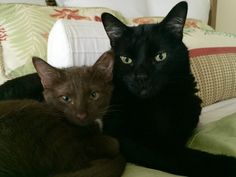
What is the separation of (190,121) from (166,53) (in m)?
0.23

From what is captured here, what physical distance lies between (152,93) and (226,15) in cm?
238

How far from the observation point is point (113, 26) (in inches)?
43.6

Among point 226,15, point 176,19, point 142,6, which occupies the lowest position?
point 226,15

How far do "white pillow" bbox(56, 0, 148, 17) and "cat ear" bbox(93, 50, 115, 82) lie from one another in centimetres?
103

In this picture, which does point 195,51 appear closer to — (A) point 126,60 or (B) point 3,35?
(A) point 126,60

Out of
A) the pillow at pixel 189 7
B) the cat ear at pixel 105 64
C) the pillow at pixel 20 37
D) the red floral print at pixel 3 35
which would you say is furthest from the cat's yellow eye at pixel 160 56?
the pillow at pixel 189 7

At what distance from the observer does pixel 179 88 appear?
42.9 inches

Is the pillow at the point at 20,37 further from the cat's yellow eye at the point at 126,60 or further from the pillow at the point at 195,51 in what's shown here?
the cat's yellow eye at the point at 126,60

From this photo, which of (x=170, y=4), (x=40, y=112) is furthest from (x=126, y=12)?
(x=40, y=112)

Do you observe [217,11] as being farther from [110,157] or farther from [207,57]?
[110,157]

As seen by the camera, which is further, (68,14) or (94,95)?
(68,14)

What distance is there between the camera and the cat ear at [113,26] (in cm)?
110

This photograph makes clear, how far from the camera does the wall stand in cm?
311

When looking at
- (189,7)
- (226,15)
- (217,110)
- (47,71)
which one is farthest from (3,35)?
(226,15)
